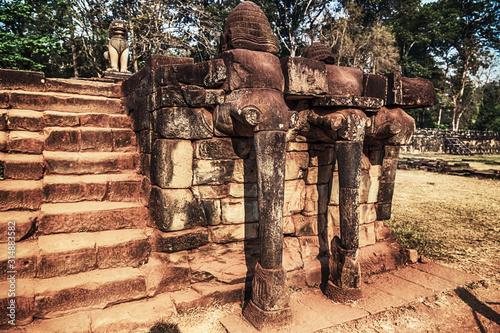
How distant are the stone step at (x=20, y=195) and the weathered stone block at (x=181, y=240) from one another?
1366mm

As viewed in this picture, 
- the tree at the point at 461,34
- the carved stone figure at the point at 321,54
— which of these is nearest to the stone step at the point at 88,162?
the carved stone figure at the point at 321,54

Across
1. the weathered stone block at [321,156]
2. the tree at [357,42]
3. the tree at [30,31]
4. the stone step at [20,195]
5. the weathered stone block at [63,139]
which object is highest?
the tree at [357,42]

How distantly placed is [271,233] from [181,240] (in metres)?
1.03

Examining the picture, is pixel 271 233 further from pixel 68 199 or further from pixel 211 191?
pixel 68 199

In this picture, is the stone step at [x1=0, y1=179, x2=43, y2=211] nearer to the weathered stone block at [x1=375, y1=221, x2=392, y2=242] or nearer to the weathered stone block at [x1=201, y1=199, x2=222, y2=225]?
the weathered stone block at [x1=201, y1=199, x2=222, y2=225]

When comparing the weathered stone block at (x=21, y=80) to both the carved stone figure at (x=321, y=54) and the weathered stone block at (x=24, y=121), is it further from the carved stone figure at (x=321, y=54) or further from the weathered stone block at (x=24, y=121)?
the carved stone figure at (x=321, y=54)

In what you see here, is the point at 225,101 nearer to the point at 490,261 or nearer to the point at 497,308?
the point at 497,308

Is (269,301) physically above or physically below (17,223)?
below

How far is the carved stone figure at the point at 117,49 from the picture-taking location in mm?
7770

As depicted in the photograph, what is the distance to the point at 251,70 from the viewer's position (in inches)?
124

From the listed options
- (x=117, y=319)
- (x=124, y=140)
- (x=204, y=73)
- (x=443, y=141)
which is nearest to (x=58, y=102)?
(x=124, y=140)

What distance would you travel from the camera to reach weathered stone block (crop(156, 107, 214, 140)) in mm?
3361

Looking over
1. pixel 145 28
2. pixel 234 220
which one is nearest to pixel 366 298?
pixel 234 220

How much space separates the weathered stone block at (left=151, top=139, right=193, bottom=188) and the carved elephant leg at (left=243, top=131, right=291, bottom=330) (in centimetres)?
88
